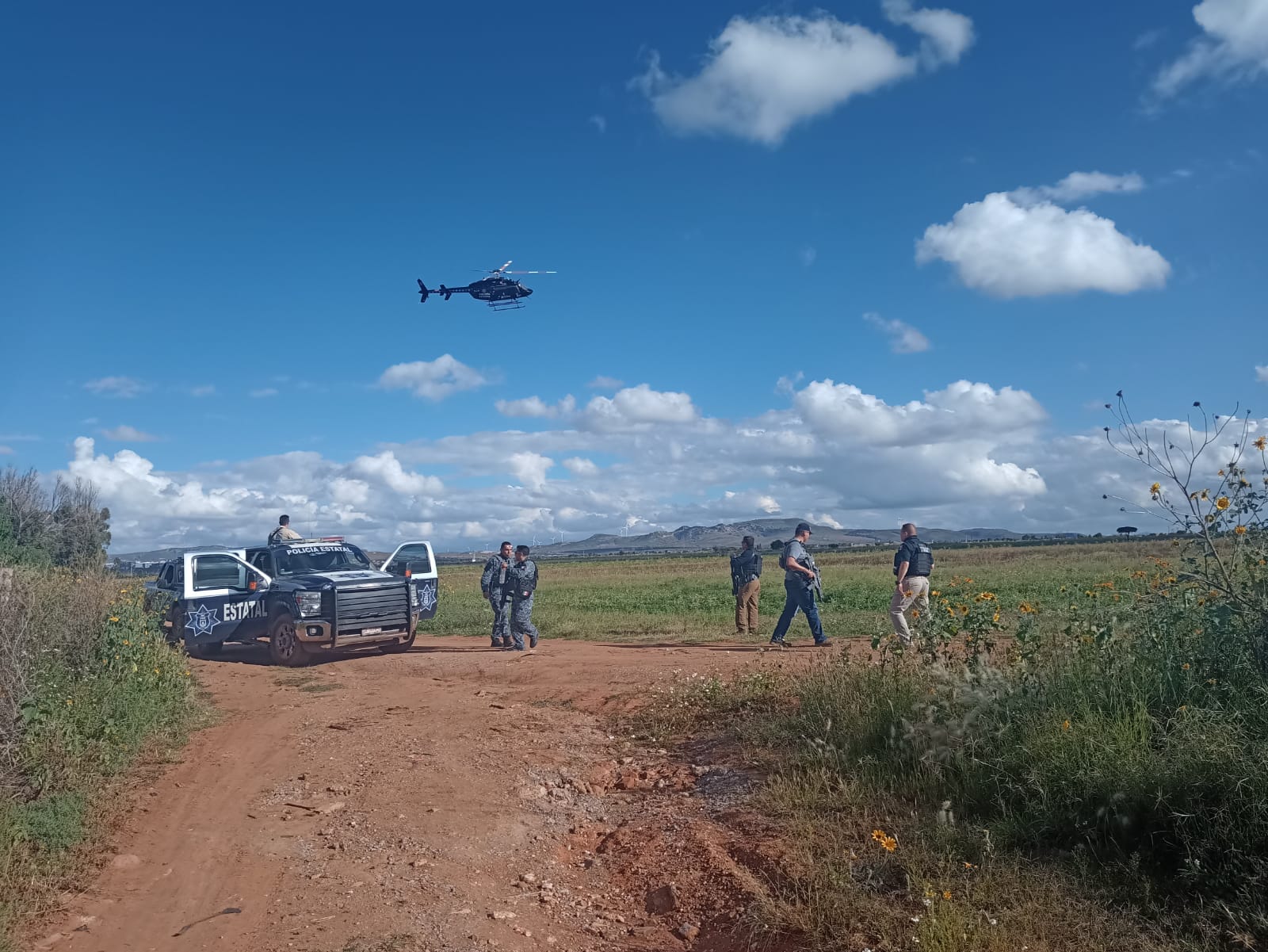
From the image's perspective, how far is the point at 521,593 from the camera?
603 inches

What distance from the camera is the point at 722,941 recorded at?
492cm

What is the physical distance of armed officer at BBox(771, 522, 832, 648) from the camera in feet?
46.8

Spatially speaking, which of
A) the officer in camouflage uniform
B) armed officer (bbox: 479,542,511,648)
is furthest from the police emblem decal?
the officer in camouflage uniform

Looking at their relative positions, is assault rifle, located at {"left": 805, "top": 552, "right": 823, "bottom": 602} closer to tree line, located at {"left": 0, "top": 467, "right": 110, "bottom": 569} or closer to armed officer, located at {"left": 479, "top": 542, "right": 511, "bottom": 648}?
armed officer, located at {"left": 479, "top": 542, "right": 511, "bottom": 648}

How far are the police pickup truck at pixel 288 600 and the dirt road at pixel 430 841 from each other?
457cm

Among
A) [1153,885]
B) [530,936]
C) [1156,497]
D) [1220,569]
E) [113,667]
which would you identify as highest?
[1156,497]

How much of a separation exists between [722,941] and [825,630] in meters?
13.5

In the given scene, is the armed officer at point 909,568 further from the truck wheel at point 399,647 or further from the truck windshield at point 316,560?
the truck windshield at point 316,560

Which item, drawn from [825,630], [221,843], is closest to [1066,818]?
[221,843]

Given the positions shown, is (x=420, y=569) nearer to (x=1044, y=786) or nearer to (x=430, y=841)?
(x=430, y=841)

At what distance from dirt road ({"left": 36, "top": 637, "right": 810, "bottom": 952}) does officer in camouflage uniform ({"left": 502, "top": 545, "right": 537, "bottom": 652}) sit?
4860 millimetres

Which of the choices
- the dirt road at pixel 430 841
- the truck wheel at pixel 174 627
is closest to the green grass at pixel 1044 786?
the dirt road at pixel 430 841

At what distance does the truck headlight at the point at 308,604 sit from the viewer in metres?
14.8

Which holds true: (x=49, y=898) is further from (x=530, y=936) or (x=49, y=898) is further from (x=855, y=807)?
(x=855, y=807)
